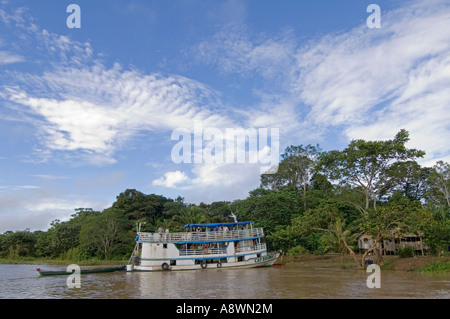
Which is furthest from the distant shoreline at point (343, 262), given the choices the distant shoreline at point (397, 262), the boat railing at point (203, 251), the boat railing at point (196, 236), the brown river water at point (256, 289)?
the boat railing at point (203, 251)

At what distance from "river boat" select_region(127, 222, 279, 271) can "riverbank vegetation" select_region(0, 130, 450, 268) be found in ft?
7.56

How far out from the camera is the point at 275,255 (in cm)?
2691

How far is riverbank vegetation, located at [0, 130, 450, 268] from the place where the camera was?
70.6ft

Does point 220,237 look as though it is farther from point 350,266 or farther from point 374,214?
point 374,214

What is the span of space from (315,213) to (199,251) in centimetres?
953

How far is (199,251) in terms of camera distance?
26.5 meters

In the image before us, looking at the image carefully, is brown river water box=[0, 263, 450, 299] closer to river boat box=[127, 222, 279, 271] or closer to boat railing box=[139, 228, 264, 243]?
river boat box=[127, 222, 279, 271]

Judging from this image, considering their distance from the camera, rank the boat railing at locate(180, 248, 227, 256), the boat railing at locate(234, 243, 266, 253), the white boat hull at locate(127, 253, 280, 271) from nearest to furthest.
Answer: the white boat hull at locate(127, 253, 280, 271), the boat railing at locate(180, 248, 227, 256), the boat railing at locate(234, 243, 266, 253)

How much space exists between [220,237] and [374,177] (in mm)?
14667

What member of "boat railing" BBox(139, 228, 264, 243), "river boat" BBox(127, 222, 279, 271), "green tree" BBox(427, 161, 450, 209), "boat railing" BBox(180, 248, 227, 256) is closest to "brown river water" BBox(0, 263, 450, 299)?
"river boat" BBox(127, 222, 279, 271)

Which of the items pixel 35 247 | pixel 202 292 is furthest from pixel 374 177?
pixel 35 247

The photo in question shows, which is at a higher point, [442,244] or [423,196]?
[423,196]

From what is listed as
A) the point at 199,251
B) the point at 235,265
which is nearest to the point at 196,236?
the point at 199,251
